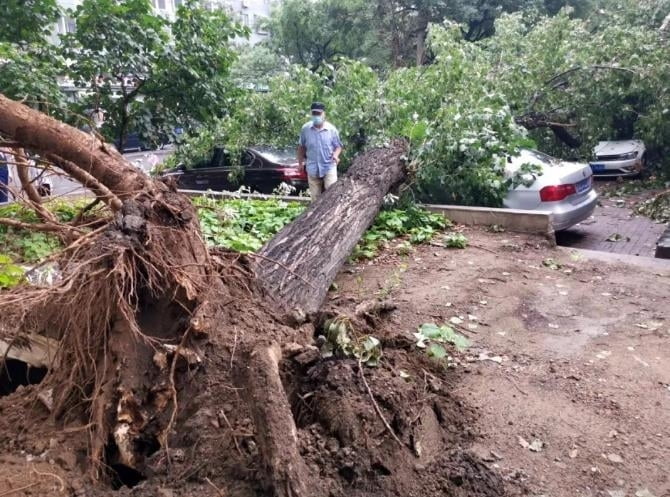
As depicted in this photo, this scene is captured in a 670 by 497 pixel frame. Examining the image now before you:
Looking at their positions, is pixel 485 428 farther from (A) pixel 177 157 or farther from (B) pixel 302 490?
(A) pixel 177 157

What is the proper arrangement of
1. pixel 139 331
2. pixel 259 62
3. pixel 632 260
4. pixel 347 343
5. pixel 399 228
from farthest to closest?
Result: 1. pixel 259 62
2. pixel 399 228
3. pixel 632 260
4. pixel 347 343
5. pixel 139 331

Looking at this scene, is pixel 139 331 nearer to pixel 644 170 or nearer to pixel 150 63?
pixel 150 63

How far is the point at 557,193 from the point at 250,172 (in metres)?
5.24

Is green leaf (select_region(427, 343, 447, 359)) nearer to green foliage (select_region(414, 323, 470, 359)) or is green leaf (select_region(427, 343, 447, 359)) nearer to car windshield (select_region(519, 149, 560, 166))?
green foliage (select_region(414, 323, 470, 359))

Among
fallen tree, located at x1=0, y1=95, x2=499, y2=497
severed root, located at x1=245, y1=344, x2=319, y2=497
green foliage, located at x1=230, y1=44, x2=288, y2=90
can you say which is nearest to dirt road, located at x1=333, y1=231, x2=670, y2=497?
fallen tree, located at x1=0, y1=95, x2=499, y2=497

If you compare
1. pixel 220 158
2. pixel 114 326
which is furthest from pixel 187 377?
pixel 220 158

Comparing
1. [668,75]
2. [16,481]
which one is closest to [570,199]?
[668,75]

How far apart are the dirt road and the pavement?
1.87 m

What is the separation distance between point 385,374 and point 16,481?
1.93m

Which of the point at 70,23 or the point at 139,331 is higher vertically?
the point at 70,23

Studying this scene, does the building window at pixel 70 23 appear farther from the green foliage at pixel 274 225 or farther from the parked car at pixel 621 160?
the parked car at pixel 621 160

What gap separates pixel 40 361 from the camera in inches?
143

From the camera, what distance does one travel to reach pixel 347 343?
3.36 meters

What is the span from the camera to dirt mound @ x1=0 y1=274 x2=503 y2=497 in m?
2.61
